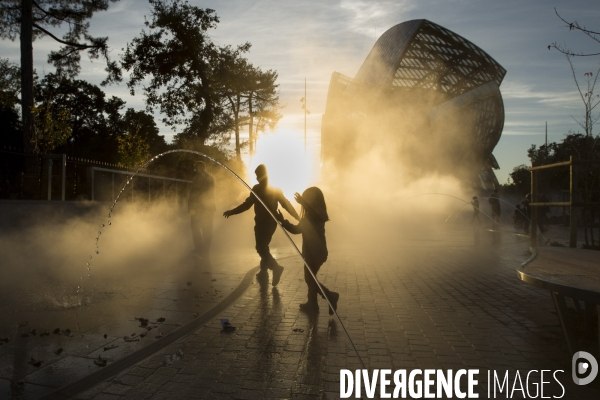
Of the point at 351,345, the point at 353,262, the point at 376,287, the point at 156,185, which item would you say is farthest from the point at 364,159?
the point at 351,345

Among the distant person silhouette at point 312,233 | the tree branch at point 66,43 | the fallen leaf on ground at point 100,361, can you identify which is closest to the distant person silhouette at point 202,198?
the distant person silhouette at point 312,233

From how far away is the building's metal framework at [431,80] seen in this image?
5834cm

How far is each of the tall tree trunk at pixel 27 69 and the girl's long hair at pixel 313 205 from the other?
1221 cm

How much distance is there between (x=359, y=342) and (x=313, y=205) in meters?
2.00

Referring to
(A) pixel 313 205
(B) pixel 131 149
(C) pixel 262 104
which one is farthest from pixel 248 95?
(A) pixel 313 205

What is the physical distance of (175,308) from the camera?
21.8 feet

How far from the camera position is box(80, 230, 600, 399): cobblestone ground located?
4004 mm

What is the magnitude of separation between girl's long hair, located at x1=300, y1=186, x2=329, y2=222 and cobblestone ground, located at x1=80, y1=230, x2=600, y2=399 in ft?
3.91

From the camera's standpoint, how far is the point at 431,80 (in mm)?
60688

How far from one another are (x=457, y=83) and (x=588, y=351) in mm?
63118

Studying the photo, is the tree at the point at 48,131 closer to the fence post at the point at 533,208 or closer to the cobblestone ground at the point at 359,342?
the cobblestone ground at the point at 359,342

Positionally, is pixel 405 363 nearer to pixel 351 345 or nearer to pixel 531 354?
pixel 351 345

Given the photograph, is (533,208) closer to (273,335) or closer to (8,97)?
(273,335)

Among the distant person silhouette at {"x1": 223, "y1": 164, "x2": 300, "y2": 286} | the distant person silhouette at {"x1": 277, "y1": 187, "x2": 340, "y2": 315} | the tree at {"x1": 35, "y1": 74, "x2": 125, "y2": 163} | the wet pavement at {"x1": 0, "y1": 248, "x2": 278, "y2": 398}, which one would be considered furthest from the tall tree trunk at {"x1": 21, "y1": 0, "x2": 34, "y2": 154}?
the tree at {"x1": 35, "y1": 74, "x2": 125, "y2": 163}
